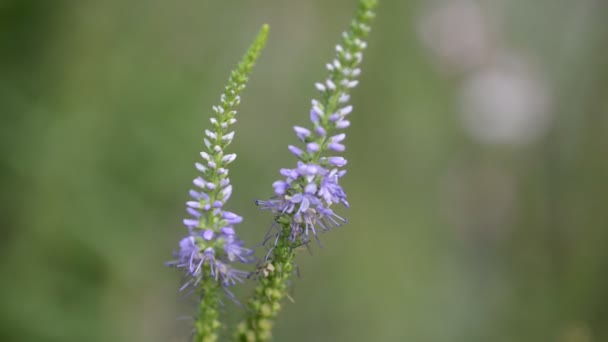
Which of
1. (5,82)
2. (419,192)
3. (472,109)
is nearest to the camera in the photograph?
(5,82)

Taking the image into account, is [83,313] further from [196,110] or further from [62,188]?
[196,110]

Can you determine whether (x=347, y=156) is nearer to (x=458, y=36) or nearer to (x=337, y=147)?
(x=458, y=36)

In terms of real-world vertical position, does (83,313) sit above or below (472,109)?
below

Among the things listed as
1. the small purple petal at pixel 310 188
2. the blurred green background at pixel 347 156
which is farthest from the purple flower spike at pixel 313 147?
the blurred green background at pixel 347 156

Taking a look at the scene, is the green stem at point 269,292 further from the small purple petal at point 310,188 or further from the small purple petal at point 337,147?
the small purple petal at point 337,147

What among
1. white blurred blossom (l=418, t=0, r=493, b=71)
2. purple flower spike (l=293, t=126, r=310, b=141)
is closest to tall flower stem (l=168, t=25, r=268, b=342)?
purple flower spike (l=293, t=126, r=310, b=141)

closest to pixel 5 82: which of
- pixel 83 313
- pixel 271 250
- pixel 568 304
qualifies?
pixel 83 313

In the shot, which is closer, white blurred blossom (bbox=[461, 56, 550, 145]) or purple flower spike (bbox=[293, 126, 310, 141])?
purple flower spike (bbox=[293, 126, 310, 141])

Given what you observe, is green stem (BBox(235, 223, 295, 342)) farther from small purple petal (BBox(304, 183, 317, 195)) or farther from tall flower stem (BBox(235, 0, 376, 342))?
small purple petal (BBox(304, 183, 317, 195))
